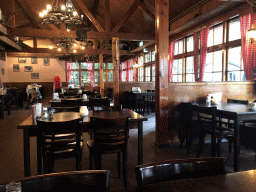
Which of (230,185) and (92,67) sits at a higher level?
(92,67)

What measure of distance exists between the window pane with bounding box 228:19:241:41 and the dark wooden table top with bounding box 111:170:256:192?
5.52m

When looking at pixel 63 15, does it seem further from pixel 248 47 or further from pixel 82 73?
pixel 82 73

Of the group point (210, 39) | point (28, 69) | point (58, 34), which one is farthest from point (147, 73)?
point (28, 69)

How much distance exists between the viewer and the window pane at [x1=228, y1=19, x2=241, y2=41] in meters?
5.34

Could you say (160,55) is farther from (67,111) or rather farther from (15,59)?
(15,59)

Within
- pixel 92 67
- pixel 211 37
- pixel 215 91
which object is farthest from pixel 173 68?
pixel 92 67

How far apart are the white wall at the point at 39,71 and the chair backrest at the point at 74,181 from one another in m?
15.4

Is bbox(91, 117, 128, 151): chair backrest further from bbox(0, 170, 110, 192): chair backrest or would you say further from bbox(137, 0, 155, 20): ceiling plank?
bbox(137, 0, 155, 20): ceiling plank

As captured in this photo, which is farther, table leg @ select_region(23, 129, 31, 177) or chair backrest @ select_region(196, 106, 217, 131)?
chair backrest @ select_region(196, 106, 217, 131)

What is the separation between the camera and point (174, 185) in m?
0.70

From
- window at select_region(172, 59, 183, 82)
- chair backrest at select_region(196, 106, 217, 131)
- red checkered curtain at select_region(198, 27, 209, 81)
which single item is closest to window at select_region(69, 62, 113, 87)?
window at select_region(172, 59, 183, 82)

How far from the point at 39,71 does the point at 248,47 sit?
13.8 meters

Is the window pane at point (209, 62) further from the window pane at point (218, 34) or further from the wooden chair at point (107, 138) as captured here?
the wooden chair at point (107, 138)

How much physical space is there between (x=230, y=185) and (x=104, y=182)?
46 cm
